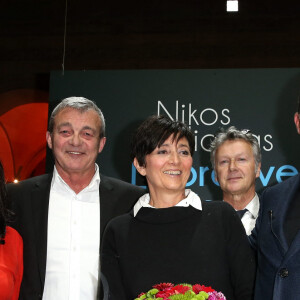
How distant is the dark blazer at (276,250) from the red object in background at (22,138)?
3817mm

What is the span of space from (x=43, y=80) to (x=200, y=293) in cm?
448

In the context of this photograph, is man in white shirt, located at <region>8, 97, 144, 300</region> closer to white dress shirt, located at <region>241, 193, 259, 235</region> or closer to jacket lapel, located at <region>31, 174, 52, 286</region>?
jacket lapel, located at <region>31, 174, 52, 286</region>

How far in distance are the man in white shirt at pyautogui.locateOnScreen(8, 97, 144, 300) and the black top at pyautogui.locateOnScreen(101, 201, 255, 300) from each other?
429 mm

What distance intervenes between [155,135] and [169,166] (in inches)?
6.0

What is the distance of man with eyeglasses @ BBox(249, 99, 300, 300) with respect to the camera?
179 cm

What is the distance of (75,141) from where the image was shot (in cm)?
273

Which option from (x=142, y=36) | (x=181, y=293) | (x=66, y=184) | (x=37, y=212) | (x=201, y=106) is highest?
(x=142, y=36)

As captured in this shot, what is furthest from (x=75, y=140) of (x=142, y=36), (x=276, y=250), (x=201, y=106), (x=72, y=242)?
(x=142, y=36)

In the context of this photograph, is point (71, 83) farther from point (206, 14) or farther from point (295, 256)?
point (295, 256)

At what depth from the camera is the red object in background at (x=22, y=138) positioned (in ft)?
18.2

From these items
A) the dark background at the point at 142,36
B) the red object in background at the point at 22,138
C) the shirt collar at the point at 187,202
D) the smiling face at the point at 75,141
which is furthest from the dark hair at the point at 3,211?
the red object in background at the point at 22,138

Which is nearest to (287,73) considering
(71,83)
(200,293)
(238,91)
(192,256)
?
(238,91)

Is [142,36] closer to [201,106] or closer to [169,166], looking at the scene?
[201,106]

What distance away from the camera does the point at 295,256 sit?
179 cm
